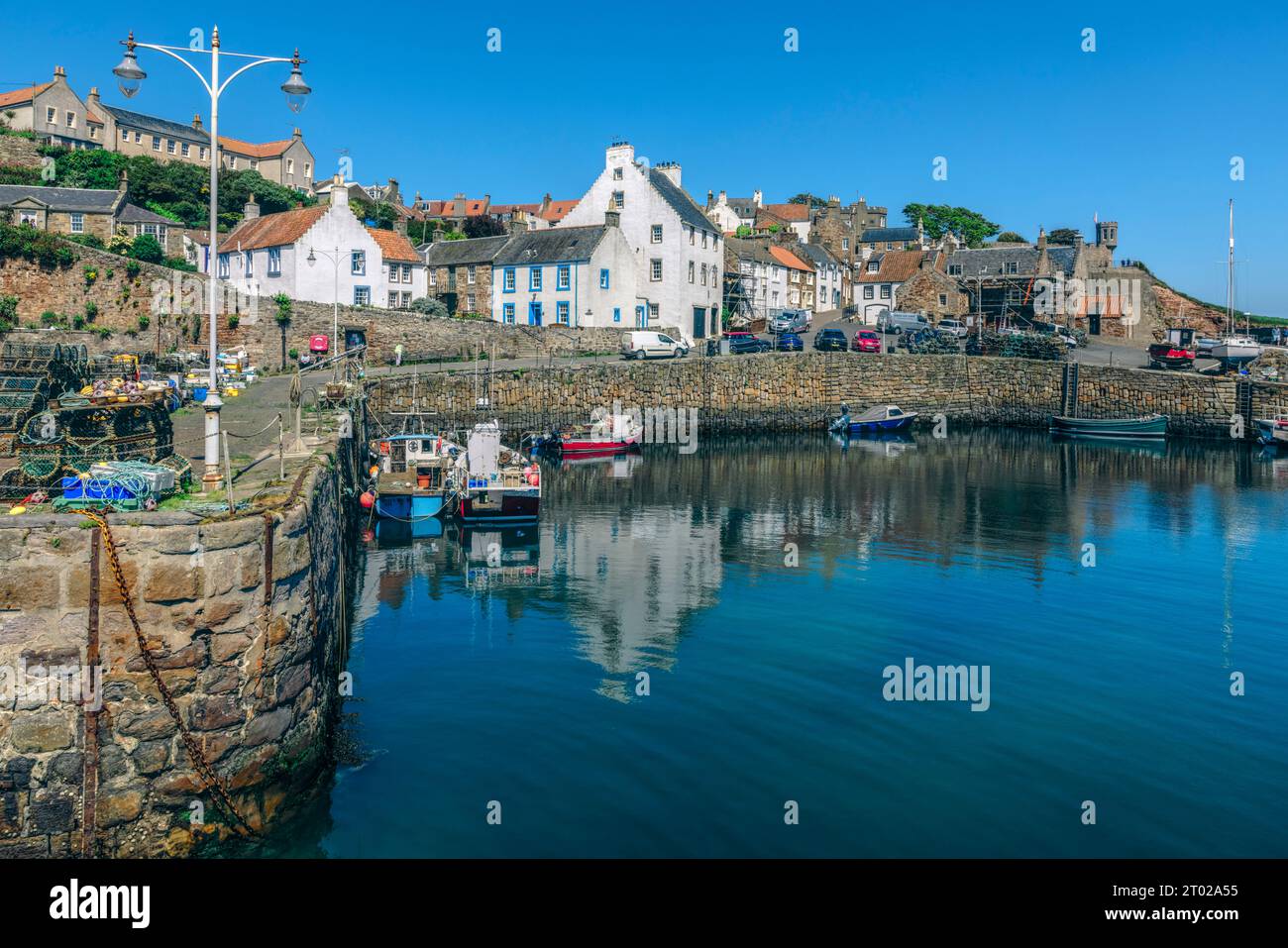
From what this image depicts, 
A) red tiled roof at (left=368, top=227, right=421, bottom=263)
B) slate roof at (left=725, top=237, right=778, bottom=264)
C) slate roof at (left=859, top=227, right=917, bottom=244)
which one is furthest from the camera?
slate roof at (left=859, top=227, right=917, bottom=244)

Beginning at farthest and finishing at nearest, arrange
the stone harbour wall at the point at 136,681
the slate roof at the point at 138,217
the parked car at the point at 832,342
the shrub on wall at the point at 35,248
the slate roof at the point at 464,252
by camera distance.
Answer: the slate roof at the point at 464,252
the parked car at the point at 832,342
the slate roof at the point at 138,217
the shrub on wall at the point at 35,248
the stone harbour wall at the point at 136,681

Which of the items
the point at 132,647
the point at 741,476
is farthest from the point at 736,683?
the point at 741,476

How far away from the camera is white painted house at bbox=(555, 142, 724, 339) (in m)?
64.1

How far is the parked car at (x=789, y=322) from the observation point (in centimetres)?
6762

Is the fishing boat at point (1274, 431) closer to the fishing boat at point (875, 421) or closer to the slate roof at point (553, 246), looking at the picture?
the fishing boat at point (875, 421)

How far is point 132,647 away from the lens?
1048 centimetres

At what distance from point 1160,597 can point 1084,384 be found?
38.5m

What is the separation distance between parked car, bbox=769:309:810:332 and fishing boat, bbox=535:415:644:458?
22.1m

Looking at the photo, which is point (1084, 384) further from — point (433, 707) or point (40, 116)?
point (40, 116)

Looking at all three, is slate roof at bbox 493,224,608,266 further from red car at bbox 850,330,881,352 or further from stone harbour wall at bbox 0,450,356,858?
stone harbour wall at bbox 0,450,356,858

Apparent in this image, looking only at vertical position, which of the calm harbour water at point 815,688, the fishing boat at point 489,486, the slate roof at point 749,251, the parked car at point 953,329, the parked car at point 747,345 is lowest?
the calm harbour water at point 815,688

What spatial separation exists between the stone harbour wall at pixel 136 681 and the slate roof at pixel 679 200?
5622cm

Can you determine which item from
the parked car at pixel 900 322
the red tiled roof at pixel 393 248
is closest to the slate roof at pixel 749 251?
the parked car at pixel 900 322

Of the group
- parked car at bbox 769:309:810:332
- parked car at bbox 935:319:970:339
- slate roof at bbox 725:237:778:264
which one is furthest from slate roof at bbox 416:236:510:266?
parked car at bbox 935:319:970:339
